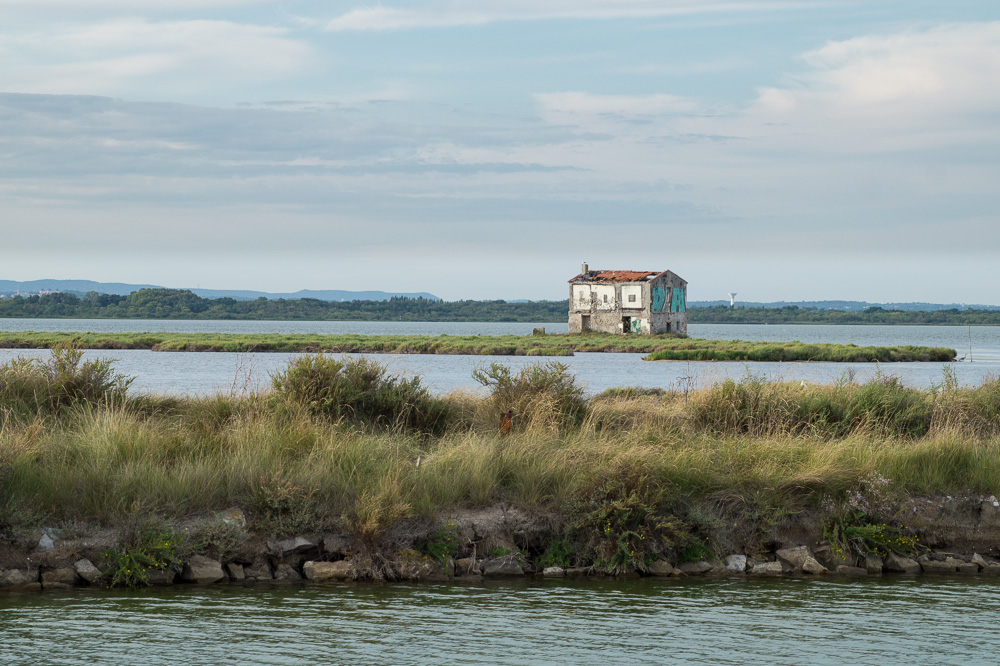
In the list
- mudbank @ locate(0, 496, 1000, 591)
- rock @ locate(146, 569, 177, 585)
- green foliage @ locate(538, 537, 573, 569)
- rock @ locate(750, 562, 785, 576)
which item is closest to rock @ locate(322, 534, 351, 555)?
mudbank @ locate(0, 496, 1000, 591)

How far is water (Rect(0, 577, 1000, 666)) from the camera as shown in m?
8.45

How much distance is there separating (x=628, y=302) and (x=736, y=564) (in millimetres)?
79532

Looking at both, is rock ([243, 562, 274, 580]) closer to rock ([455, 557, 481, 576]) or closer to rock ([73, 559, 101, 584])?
rock ([73, 559, 101, 584])

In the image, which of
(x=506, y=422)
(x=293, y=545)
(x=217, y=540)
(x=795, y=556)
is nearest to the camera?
(x=217, y=540)

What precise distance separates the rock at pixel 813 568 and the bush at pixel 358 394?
643 cm

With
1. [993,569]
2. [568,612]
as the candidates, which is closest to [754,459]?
[993,569]

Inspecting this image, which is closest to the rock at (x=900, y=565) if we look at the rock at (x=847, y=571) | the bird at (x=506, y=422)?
the rock at (x=847, y=571)

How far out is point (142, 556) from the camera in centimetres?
1054

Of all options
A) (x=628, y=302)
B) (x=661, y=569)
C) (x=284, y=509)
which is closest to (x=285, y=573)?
(x=284, y=509)

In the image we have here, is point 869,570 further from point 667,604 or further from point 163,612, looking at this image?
point 163,612

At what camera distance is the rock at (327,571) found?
11039mm

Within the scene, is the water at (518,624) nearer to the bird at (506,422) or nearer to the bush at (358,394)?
the bird at (506,422)

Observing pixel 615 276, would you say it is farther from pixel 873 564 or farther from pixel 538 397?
pixel 873 564

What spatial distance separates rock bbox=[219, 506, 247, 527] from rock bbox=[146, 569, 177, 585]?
0.82 meters
